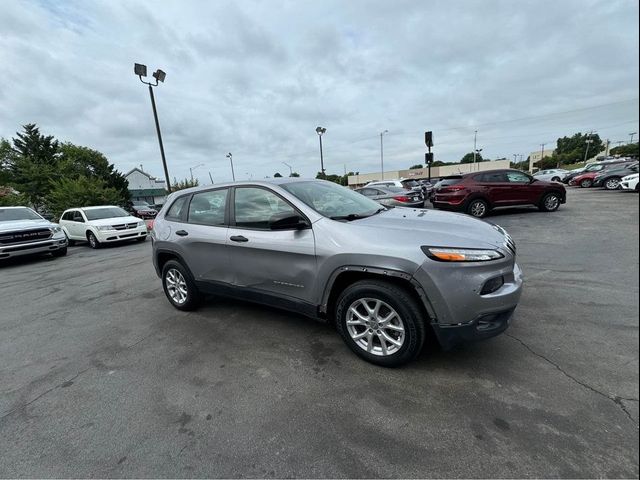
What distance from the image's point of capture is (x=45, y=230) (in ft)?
30.8

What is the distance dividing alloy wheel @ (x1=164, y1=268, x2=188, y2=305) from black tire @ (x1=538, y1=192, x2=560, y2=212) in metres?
11.1

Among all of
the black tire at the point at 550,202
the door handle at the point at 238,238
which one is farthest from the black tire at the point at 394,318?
the black tire at the point at 550,202

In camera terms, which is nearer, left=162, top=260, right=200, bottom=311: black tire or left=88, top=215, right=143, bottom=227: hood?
left=162, top=260, right=200, bottom=311: black tire

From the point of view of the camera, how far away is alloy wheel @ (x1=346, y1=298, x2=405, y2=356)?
2764mm

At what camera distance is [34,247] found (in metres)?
9.12

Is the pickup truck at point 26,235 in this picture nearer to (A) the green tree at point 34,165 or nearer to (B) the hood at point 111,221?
(B) the hood at point 111,221

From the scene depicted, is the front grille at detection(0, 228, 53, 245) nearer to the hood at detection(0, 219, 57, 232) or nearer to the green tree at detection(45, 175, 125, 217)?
the hood at detection(0, 219, 57, 232)

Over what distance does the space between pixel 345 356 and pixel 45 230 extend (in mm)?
10335

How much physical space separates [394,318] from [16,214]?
39.6 feet

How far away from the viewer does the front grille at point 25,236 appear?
340 inches

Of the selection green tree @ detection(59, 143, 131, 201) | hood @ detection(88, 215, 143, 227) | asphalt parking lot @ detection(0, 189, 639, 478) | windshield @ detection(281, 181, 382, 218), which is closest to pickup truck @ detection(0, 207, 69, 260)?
hood @ detection(88, 215, 143, 227)

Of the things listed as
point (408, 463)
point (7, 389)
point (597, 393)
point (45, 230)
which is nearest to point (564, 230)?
point (597, 393)

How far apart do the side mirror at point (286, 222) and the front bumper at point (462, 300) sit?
3.80 feet

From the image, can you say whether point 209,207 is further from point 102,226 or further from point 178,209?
point 102,226
